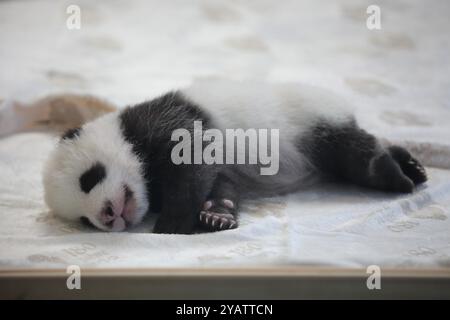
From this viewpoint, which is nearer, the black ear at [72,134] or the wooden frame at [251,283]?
the wooden frame at [251,283]

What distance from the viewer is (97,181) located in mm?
1582

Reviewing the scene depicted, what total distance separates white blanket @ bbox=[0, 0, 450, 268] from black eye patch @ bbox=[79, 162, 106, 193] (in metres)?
0.11

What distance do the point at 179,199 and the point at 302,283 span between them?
45cm

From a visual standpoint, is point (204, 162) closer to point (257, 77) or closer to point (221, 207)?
point (221, 207)

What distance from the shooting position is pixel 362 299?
1.26 meters

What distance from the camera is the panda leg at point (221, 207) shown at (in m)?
1.56

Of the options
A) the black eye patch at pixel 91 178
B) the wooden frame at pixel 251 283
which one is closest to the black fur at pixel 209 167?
the black eye patch at pixel 91 178

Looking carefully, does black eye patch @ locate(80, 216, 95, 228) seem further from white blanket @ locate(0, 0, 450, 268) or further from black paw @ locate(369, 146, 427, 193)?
black paw @ locate(369, 146, 427, 193)

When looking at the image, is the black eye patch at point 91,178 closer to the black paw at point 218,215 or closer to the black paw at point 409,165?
the black paw at point 218,215

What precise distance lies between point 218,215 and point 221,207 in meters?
0.07

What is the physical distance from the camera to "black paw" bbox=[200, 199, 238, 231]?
1559 mm

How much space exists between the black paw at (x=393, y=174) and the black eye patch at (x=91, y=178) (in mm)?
734

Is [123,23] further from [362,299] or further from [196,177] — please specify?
[362,299]
